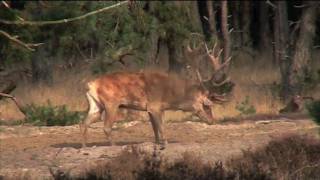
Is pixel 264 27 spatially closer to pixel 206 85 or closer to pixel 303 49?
pixel 303 49

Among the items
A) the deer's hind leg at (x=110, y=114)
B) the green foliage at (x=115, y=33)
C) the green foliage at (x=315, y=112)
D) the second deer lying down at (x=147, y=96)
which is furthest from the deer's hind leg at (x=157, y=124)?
the green foliage at (x=115, y=33)

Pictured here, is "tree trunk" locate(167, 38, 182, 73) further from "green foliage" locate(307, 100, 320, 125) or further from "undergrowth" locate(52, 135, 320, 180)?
"green foliage" locate(307, 100, 320, 125)

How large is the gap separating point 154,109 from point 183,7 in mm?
12406

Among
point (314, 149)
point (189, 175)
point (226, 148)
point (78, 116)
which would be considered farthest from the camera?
point (78, 116)

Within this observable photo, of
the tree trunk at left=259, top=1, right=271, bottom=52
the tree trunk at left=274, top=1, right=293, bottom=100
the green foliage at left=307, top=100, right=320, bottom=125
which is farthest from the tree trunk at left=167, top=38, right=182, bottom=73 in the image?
the green foliage at left=307, top=100, right=320, bottom=125

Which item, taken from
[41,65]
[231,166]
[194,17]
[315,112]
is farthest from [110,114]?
[41,65]

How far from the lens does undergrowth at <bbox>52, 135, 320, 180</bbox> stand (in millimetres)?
9984

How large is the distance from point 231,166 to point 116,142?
5.05 metres

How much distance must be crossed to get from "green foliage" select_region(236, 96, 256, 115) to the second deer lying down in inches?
201

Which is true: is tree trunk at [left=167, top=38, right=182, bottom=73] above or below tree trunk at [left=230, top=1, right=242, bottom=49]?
below

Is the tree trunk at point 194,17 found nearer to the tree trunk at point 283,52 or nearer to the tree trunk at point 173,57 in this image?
the tree trunk at point 173,57

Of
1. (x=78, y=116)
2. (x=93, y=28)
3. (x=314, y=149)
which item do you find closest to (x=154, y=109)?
(x=314, y=149)

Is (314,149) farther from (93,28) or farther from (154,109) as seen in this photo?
(93,28)

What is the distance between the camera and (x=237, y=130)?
1691 centimetres
